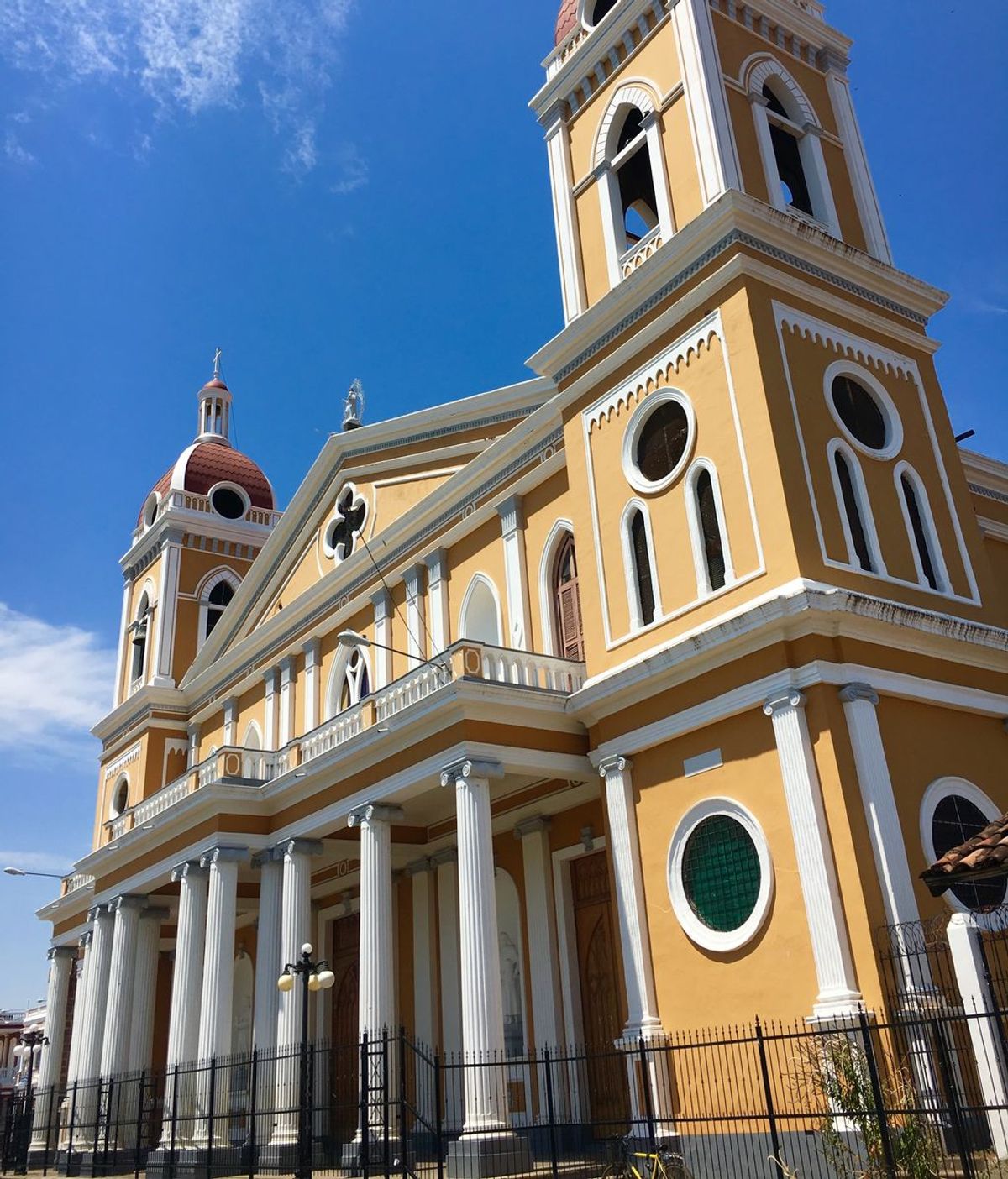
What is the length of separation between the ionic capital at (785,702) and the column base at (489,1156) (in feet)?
19.5

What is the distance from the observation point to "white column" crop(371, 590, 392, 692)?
23250 mm

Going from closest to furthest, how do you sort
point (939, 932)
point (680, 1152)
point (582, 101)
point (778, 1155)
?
point (778, 1155), point (939, 932), point (680, 1152), point (582, 101)

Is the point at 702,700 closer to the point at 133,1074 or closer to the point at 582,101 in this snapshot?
the point at 582,101

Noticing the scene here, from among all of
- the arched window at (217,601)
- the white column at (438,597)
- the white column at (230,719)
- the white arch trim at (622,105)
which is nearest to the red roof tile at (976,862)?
the white column at (438,597)

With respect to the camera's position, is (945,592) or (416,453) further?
(416,453)

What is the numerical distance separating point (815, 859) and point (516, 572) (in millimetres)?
8725

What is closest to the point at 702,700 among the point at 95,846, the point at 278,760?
the point at 278,760

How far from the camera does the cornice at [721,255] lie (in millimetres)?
15945

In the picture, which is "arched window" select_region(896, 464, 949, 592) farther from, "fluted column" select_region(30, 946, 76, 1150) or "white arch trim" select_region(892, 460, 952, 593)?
"fluted column" select_region(30, 946, 76, 1150)

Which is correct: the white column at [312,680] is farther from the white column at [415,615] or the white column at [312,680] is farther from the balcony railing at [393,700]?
the white column at [415,615]

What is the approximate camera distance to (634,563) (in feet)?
54.9

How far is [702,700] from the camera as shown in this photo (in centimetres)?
1475

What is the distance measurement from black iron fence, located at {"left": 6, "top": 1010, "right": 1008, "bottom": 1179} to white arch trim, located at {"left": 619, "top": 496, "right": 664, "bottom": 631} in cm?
553

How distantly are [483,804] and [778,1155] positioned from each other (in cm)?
586
